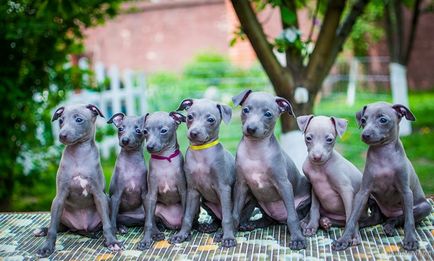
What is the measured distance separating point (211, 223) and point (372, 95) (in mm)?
10842

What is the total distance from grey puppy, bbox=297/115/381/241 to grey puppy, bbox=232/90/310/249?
0.41 ft

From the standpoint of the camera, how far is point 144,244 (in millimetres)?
3516

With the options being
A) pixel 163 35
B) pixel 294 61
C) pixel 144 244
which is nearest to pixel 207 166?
pixel 144 244

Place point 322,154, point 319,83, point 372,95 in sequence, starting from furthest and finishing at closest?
point 372,95
point 319,83
point 322,154

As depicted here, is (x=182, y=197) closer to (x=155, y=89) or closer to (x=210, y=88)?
(x=155, y=89)

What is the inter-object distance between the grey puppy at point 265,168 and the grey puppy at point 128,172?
25.1 inches

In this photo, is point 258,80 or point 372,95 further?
point 372,95

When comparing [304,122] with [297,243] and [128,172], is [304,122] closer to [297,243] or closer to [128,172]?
[297,243]

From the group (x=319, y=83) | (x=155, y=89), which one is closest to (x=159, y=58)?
(x=155, y=89)

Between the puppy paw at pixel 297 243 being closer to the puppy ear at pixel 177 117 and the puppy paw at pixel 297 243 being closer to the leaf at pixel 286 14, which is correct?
the puppy ear at pixel 177 117

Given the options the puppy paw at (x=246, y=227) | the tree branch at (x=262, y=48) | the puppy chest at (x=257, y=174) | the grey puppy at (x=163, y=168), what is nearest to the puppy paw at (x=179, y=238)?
the grey puppy at (x=163, y=168)

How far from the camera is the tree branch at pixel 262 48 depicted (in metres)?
4.81

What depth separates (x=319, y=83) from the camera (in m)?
5.32

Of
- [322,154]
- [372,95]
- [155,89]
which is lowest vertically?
[372,95]
